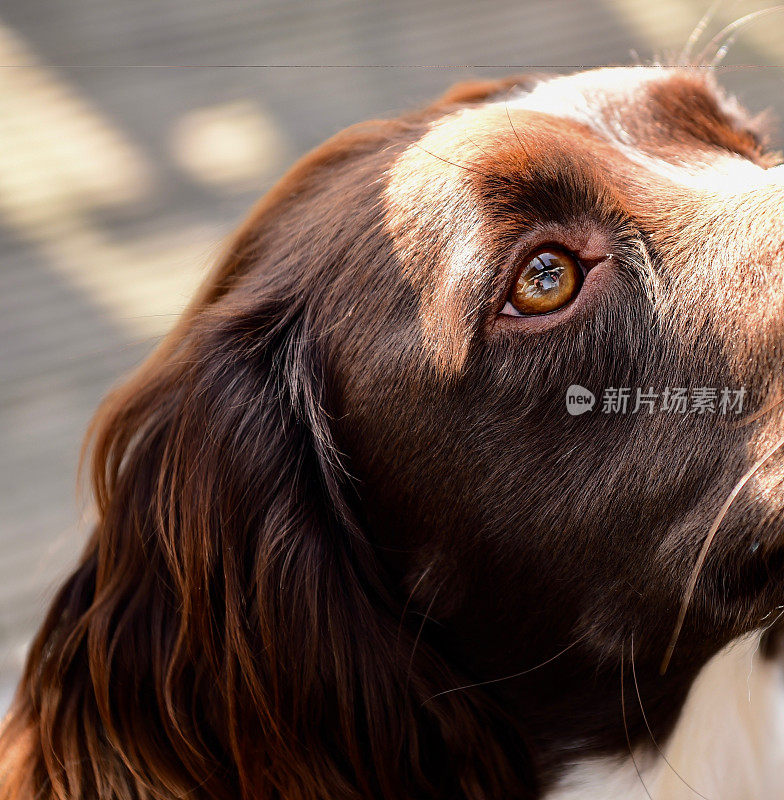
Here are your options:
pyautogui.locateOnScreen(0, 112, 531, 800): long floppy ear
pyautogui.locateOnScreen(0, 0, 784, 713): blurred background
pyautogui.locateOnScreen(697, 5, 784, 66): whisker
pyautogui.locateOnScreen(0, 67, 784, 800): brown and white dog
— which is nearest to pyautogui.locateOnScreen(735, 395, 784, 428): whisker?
pyautogui.locateOnScreen(0, 67, 784, 800): brown and white dog

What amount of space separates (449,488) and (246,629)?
0.44m

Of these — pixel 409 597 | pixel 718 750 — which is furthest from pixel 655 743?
pixel 409 597

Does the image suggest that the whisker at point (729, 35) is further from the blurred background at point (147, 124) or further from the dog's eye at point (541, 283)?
the blurred background at point (147, 124)

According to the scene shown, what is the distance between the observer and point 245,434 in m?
1.65

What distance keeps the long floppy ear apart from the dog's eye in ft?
1.22

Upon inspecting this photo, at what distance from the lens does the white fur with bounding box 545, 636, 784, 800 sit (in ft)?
6.13

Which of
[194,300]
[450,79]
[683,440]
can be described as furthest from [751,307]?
[450,79]

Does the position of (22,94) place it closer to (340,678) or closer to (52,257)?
(52,257)

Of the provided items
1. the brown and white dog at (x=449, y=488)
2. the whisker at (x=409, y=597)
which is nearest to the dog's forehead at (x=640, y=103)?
the brown and white dog at (x=449, y=488)

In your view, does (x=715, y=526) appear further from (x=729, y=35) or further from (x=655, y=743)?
(x=729, y=35)

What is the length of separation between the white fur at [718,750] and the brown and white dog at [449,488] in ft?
0.04

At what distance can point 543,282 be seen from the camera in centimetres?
150

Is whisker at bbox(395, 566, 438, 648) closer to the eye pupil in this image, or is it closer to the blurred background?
the eye pupil

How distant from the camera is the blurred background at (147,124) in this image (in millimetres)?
3650
